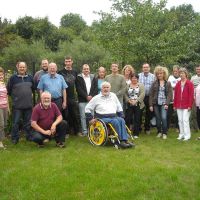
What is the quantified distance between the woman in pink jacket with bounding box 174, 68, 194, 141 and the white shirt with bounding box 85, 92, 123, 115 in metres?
1.70

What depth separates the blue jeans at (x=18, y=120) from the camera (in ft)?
30.6

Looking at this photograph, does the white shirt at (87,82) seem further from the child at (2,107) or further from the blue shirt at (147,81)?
the child at (2,107)

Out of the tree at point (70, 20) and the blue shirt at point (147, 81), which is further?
the tree at point (70, 20)

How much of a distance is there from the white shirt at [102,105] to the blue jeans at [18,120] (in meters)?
1.44

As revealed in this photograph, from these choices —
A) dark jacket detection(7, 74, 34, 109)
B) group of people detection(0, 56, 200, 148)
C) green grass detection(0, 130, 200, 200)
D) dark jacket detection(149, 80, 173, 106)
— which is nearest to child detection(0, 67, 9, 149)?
group of people detection(0, 56, 200, 148)

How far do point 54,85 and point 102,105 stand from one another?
1.26 m

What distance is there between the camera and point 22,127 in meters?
10.0

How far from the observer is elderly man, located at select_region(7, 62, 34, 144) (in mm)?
9262

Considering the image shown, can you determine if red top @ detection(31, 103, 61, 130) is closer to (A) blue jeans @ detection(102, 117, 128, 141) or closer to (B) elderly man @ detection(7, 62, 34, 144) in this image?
(B) elderly man @ detection(7, 62, 34, 144)

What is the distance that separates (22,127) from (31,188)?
4.08 m

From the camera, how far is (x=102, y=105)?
9.31m

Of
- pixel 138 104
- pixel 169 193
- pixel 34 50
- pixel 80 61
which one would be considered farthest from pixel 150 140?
pixel 34 50

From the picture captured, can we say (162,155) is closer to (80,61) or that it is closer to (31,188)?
(31,188)

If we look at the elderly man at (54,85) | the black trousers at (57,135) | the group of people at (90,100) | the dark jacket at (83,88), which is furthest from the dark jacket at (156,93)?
the black trousers at (57,135)
